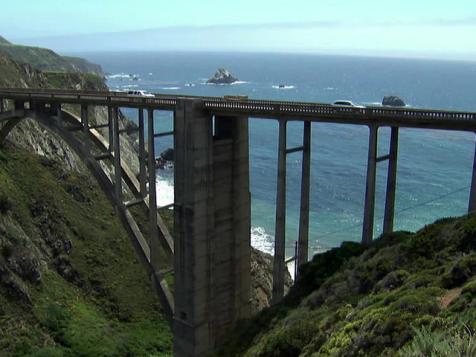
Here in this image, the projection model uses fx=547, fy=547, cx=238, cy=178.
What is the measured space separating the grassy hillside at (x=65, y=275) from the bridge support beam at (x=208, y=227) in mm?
7250

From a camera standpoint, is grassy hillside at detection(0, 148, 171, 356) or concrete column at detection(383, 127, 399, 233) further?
grassy hillside at detection(0, 148, 171, 356)

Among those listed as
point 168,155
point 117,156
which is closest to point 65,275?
point 117,156

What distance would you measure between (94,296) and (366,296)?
84.9ft

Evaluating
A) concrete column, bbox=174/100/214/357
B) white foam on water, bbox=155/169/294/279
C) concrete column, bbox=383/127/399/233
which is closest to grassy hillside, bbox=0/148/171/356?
concrete column, bbox=174/100/214/357

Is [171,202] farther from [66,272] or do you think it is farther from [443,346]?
[443,346]

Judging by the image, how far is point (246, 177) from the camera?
31.8 meters

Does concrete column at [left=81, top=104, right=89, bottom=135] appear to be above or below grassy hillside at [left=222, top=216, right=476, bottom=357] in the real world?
above

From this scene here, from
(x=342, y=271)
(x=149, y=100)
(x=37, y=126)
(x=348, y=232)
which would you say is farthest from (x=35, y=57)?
(x=342, y=271)

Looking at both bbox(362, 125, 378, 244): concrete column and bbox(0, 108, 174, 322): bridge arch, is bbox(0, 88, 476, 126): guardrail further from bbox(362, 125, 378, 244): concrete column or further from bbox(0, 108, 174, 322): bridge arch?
bbox(0, 108, 174, 322): bridge arch

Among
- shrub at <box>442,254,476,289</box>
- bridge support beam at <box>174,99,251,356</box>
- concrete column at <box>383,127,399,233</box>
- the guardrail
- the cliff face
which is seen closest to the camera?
shrub at <box>442,254,476,289</box>

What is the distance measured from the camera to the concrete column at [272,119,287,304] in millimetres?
26297

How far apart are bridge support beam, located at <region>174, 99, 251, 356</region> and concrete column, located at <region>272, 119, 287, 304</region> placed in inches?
175

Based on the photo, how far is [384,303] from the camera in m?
18.1

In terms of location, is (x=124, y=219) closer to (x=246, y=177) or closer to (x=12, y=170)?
(x=246, y=177)
